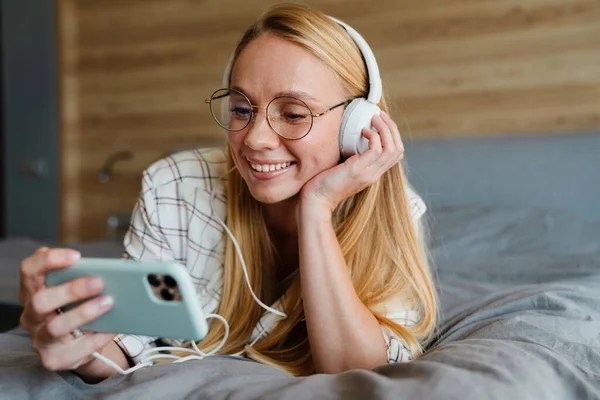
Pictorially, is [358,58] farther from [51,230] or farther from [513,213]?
[51,230]

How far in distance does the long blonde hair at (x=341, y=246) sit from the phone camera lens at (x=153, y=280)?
Result: 1.08 feet

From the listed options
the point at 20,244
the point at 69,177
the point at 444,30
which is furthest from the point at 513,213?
the point at 69,177

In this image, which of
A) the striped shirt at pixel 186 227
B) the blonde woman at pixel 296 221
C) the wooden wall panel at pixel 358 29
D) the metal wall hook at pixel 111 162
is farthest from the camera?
the metal wall hook at pixel 111 162

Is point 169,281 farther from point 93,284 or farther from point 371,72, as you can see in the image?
point 371,72

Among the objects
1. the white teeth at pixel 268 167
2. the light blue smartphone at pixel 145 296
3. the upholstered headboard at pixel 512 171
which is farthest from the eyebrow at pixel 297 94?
the upholstered headboard at pixel 512 171

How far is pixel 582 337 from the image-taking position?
930mm

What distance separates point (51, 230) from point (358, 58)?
2628mm

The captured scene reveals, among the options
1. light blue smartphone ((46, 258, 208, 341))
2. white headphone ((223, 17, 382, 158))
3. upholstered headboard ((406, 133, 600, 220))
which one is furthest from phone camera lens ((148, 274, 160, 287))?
upholstered headboard ((406, 133, 600, 220))

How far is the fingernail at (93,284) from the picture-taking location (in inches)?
27.9

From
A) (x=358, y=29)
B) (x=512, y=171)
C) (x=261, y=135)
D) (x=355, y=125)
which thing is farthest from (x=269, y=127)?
(x=358, y=29)

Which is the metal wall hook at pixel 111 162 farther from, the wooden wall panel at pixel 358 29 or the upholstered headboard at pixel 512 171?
the upholstered headboard at pixel 512 171

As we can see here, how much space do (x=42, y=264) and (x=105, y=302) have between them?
0.30 feet

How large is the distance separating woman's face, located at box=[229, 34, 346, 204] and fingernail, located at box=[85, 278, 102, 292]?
33cm

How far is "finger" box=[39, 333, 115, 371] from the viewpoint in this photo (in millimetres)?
754
